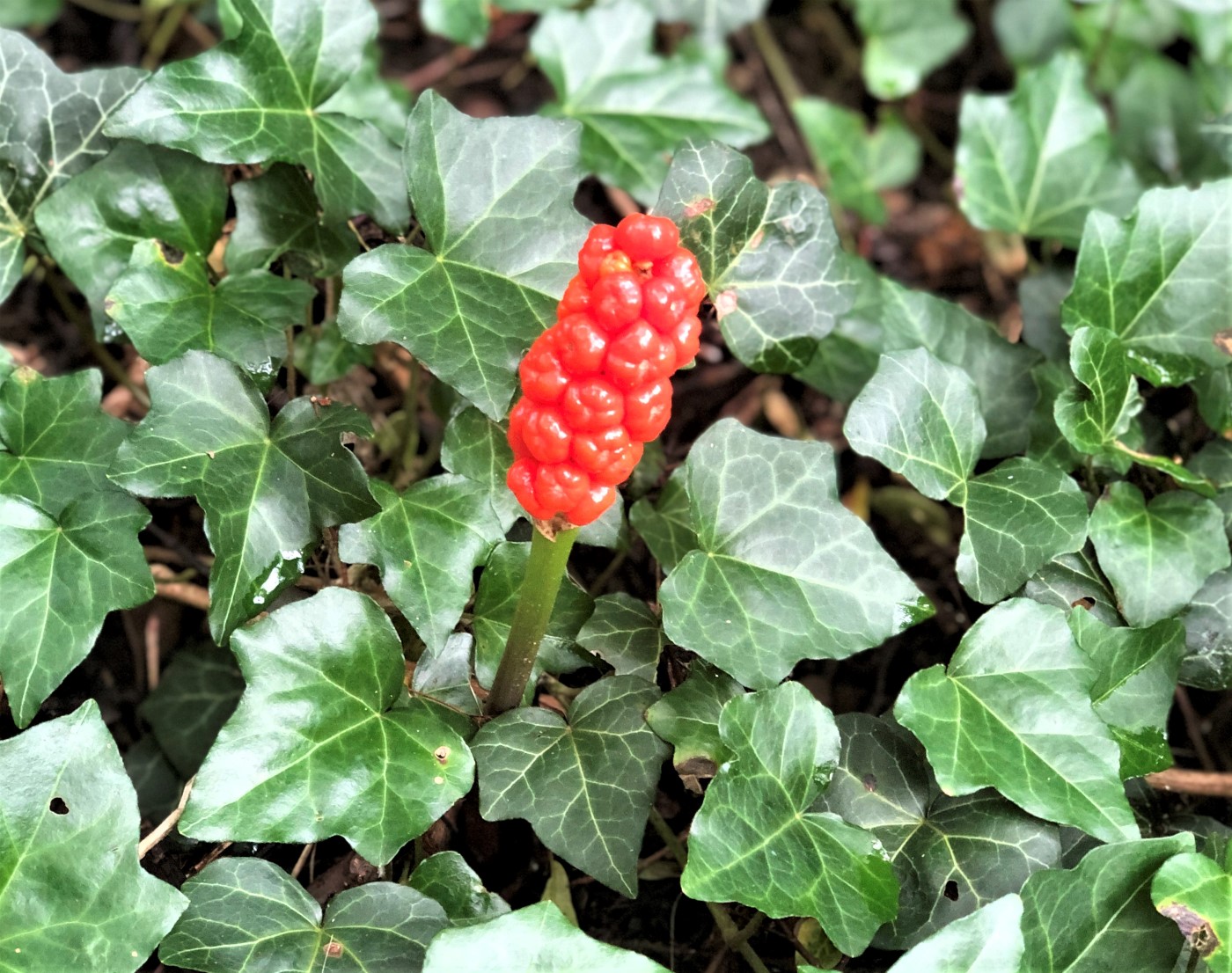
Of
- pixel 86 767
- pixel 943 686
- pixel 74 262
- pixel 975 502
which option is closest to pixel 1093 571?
pixel 975 502

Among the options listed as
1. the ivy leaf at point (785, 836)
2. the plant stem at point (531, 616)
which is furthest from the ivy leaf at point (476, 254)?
the ivy leaf at point (785, 836)

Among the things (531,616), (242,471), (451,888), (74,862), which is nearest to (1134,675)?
(531,616)

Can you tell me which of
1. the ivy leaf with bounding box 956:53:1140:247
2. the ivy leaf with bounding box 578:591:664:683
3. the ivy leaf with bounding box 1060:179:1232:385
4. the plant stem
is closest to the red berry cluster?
the plant stem

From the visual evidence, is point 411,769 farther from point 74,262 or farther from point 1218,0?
point 1218,0

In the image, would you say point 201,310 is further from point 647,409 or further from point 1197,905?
point 1197,905

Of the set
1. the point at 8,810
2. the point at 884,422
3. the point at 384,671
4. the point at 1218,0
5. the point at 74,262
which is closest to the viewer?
the point at 8,810

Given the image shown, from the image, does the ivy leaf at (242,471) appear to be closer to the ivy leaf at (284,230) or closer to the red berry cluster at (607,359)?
the ivy leaf at (284,230)

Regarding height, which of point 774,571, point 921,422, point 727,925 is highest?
point 921,422
